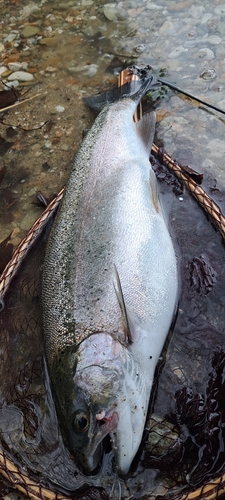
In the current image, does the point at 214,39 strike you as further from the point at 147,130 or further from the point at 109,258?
the point at 109,258

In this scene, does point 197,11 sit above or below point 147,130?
above

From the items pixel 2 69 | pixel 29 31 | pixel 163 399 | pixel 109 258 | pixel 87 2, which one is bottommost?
pixel 163 399

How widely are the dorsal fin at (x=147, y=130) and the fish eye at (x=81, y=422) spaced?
2297 millimetres

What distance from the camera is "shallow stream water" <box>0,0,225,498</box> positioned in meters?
2.81

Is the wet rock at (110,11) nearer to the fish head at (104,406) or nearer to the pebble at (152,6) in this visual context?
the pebble at (152,6)

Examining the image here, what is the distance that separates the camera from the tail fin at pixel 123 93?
14.6 ft

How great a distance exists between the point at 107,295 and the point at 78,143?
2.41 meters

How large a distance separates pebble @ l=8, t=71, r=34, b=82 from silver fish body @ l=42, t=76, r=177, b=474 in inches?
85.1

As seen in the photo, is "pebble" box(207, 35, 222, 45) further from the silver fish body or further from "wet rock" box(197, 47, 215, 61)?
the silver fish body

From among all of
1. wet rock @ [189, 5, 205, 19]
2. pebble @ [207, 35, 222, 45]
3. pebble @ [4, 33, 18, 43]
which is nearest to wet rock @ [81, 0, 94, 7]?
pebble @ [4, 33, 18, 43]

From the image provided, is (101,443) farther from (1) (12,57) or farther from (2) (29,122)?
(1) (12,57)

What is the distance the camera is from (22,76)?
18.2 ft

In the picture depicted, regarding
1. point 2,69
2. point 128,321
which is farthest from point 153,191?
point 2,69

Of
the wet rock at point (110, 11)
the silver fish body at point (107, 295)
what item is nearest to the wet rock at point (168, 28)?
the wet rock at point (110, 11)
